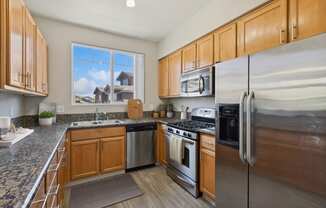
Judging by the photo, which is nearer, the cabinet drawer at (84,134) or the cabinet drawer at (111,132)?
the cabinet drawer at (84,134)

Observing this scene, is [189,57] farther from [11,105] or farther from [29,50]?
[11,105]

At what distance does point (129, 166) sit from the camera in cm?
317

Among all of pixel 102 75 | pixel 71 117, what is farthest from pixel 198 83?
pixel 71 117

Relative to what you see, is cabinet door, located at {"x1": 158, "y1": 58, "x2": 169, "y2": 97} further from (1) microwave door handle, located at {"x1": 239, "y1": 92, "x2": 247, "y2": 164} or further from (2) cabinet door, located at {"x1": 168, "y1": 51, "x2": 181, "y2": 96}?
(1) microwave door handle, located at {"x1": 239, "y1": 92, "x2": 247, "y2": 164}

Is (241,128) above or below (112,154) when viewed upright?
above

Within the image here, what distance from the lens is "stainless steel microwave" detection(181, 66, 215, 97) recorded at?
247 cm

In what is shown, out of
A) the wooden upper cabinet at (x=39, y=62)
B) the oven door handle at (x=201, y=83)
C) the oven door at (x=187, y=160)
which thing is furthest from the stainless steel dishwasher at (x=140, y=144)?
the wooden upper cabinet at (x=39, y=62)

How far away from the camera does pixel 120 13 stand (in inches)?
110

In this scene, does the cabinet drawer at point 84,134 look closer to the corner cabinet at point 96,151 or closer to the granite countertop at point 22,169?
the corner cabinet at point 96,151

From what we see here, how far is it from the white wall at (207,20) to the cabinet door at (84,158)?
2.35 metres

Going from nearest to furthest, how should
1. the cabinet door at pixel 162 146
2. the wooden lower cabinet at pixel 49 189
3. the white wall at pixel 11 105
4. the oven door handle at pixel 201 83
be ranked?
the wooden lower cabinet at pixel 49 189 → the white wall at pixel 11 105 → the oven door handle at pixel 201 83 → the cabinet door at pixel 162 146

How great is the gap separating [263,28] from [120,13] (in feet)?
6.91

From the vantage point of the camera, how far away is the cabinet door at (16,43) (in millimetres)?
1309

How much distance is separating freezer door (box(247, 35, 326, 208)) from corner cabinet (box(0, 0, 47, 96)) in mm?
1923
